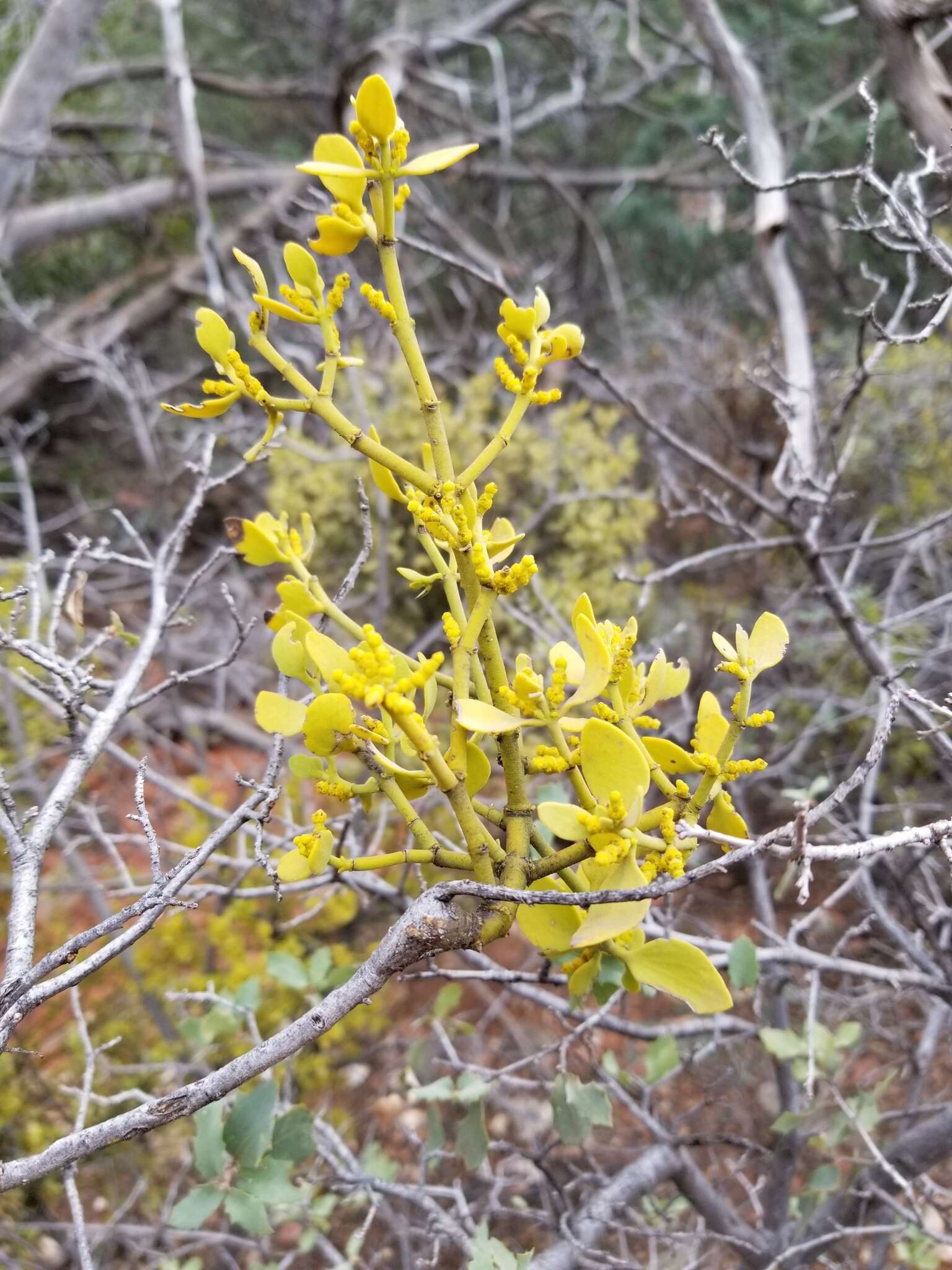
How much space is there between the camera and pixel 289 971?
98 cm

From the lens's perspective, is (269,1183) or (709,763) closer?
(709,763)

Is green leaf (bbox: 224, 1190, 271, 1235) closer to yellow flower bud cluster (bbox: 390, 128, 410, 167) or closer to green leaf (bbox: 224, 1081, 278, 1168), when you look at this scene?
green leaf (bbox: 224, 1081, 278, 1168)

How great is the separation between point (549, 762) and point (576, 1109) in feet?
1.64

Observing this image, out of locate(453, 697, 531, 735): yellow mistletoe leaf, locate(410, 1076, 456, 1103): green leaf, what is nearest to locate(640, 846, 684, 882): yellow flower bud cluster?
locate(453, 697, 531, 735): yellow mistletoe leaf

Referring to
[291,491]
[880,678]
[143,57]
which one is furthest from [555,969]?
[143,57]

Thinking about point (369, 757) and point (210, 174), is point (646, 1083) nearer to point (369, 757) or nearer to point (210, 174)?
point (369, 757)

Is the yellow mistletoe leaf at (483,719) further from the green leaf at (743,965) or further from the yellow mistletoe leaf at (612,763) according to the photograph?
the green leaf at (743,965)

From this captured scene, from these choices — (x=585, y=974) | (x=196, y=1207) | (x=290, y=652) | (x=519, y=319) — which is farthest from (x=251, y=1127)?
(x=519, y=319)

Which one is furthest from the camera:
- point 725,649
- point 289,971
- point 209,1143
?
point 289,971

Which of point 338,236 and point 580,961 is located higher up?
point 338,236

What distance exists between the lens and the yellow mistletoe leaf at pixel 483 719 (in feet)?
1.29

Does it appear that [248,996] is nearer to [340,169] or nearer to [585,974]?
[585,974]

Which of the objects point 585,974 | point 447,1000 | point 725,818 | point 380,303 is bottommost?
point 447,1000

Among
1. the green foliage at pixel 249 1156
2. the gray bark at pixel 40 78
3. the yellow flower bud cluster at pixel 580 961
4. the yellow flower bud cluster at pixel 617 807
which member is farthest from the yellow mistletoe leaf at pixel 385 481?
the gray bark at pixel 40 78
